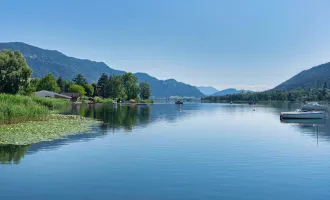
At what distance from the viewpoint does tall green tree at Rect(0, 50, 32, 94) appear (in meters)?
80.1

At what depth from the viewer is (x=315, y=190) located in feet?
60.8

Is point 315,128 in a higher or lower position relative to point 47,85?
lower

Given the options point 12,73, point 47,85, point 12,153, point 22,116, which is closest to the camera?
point 12,153

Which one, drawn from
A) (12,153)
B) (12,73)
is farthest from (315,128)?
(12,73)

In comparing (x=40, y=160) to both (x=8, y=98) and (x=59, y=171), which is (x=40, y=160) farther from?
(x=8, y=98)

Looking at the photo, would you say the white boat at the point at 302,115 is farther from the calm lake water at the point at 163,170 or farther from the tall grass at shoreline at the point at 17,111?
the tall grass at shoreline at the point at 17,111

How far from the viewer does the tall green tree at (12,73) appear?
3152 inches

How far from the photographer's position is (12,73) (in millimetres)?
80250

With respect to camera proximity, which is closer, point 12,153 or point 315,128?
point 12,153

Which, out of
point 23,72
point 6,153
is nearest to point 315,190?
point 6,153

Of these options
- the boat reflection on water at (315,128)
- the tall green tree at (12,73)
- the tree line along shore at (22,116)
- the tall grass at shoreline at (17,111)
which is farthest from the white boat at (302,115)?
the tall green tree at (12,73)

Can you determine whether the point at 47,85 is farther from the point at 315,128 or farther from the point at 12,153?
the point at 12,153

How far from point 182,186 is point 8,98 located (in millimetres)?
42267

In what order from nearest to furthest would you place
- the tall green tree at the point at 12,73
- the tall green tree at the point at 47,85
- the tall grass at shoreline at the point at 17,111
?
the tall grass at shoreline at the point at 17,111 < the tall green tree at the point at 12,73 < the tall green tree at the point at 47,85
